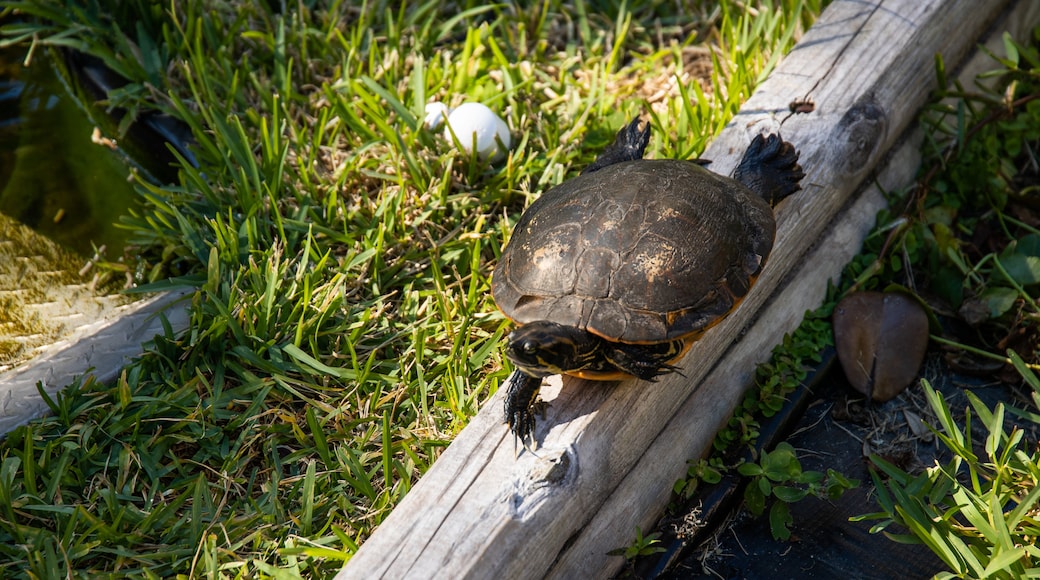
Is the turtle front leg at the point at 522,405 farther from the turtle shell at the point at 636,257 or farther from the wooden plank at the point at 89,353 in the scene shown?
the wooden plank at the point at 89,353

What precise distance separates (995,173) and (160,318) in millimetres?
A: 3071

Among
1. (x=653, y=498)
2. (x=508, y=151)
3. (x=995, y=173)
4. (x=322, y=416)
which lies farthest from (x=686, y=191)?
(x=995, y=173)

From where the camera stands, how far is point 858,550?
2412mm

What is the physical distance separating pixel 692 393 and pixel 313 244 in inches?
55.4

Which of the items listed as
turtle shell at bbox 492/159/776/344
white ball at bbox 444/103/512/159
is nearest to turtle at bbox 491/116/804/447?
turtle shell at bbox 492/159/776/344

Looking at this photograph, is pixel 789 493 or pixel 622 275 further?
pixel 789 493

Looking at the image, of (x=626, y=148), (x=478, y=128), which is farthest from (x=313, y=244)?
(x=626, y=148)

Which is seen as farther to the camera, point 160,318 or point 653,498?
point 160,318

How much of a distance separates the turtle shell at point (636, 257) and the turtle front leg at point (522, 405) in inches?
6.6

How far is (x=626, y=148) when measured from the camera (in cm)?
294

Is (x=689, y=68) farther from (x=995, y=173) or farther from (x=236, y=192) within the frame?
(x=236, y=192)

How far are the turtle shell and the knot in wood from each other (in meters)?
0.61

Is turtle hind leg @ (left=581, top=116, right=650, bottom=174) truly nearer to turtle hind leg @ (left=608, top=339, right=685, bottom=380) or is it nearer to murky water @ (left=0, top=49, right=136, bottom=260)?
turtle hind leg @ (left=608, top=339, right=685, bottom=380)

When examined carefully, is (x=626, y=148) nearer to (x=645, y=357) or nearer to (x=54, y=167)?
(x=645, y=357)
